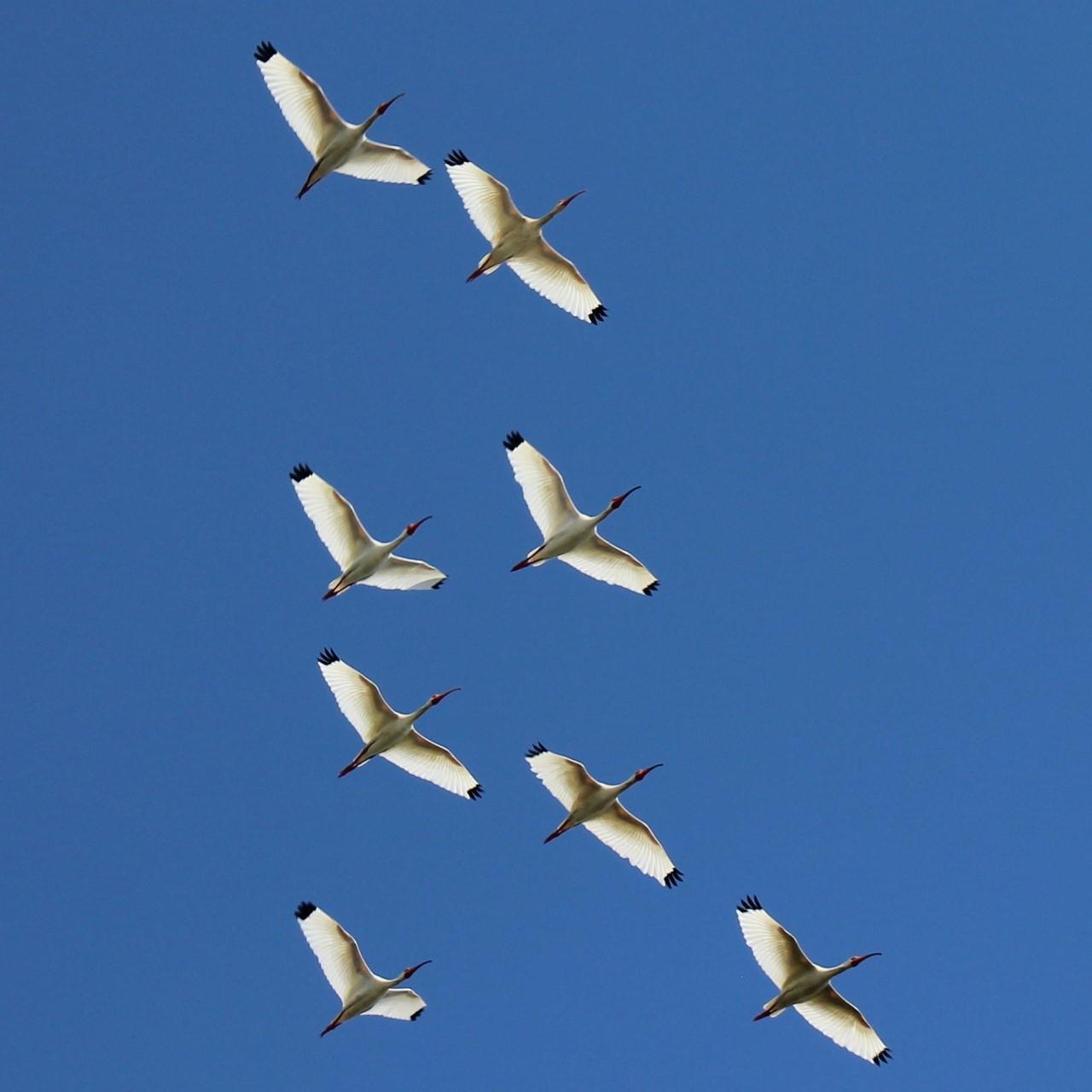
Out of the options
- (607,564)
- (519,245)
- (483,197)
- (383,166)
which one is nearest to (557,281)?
(519,245)

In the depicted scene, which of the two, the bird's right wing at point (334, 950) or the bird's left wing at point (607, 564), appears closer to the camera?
the bird's right wing at point (334, 950)

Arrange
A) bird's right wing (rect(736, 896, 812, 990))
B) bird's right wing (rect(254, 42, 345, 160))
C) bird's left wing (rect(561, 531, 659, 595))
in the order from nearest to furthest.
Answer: bird's right wing (rect(736, 896, 812, 990)), bird's right wing (rect(254, 42, 345, 160)), bird's left wing (rect(561, 531, 659, 595))

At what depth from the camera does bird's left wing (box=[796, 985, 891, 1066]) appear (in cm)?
2923

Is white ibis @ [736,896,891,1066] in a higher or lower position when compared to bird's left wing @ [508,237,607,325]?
lower

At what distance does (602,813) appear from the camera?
30.3 meters

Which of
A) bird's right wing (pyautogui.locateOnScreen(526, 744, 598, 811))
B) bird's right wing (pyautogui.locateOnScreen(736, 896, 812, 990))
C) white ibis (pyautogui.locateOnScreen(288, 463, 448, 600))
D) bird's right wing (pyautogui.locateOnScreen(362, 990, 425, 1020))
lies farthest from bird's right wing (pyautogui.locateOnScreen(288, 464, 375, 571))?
bird's right wing (pyautogui.locateOnScreen(736, 896, 812, 990))

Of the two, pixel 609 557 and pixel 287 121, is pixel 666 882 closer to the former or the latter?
pixel 609 557

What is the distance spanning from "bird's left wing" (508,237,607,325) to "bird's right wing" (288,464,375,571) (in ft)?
15.8

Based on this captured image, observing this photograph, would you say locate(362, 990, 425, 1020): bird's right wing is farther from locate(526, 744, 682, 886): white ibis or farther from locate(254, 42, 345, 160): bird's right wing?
locate(254, 42, 345, 160): bird's right wing

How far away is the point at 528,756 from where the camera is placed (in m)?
29.8

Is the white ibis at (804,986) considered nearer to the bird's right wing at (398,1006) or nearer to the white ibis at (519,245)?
the bird's right wing at (398,1006)

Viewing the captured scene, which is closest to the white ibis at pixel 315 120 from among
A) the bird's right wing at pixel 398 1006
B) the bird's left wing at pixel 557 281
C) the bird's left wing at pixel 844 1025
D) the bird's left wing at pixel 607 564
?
the bird's left wing at pixel 557 281

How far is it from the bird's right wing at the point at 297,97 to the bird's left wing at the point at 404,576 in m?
6.85

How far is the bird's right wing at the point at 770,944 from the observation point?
93.2ft
